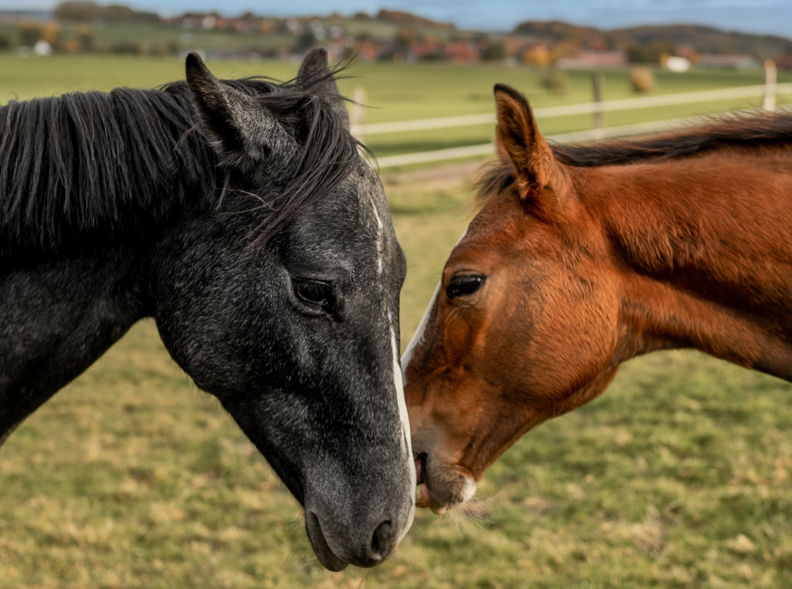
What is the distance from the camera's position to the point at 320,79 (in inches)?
87.7

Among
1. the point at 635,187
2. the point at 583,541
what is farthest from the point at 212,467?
the point at 635,187

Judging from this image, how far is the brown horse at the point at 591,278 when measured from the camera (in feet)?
7.39

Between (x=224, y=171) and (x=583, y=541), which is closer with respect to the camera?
(x=224, y=171)

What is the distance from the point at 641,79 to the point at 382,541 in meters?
41.3

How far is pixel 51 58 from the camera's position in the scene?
60312 millimetres

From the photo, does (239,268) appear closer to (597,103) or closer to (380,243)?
(380,243)

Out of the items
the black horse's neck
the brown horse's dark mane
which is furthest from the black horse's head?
the brown horse's dark mane

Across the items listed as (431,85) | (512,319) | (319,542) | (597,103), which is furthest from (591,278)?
(431,85)

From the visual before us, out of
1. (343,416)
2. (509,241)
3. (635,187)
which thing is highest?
(635,187)

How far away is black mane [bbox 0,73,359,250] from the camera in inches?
76.7

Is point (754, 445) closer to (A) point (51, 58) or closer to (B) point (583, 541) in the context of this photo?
(B) point (583, 541)

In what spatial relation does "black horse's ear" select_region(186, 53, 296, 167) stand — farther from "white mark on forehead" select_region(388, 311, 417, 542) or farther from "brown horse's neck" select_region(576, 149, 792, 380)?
"brown horse's neck" select_region(576, 149, 792, 380)

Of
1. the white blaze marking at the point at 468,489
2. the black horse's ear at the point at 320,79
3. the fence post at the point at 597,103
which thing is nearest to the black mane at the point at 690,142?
the black horse's ear at the point at 320,79

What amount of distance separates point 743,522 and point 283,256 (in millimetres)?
3265
